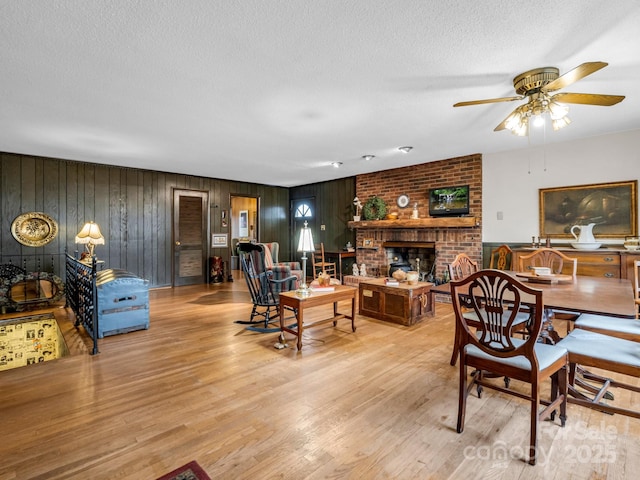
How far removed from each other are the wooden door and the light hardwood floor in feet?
12.7

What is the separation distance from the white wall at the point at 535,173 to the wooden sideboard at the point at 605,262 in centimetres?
54

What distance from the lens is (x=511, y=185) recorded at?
500 centimetres

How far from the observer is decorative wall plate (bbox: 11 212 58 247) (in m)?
5.18

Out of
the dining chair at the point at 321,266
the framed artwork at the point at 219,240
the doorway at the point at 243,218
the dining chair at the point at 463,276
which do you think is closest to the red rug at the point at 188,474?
the dining chair at the point at 463,276

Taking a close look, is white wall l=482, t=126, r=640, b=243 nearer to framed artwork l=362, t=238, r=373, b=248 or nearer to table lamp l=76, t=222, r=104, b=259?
framed artwork l=362, t=238, r=373, b=248

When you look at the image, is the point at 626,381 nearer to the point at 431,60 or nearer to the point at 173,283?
the point at 431,60

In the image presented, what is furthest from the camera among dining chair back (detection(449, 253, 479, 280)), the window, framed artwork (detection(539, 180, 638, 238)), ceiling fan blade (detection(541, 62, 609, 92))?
the window

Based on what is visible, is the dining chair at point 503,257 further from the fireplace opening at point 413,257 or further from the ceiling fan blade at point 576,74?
the ceiling fan blade at point 576,74

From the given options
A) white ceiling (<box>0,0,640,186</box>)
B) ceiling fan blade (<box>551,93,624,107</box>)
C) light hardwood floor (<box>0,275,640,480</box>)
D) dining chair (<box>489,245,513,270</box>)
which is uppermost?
white ceiling (<box>0,0,640,186</box>)

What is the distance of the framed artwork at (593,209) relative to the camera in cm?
406

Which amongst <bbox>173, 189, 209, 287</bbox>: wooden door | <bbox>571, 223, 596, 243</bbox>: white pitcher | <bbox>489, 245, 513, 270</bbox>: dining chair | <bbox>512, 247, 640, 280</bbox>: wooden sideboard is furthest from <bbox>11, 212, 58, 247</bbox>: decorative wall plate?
<bbox>571, 223, 596, 243</bbox>: white pitcher

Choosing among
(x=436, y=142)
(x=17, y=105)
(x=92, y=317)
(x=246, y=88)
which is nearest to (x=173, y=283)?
(x=92, y=317)

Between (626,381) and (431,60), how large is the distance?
2.89 meters

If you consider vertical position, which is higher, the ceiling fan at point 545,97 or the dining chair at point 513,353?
the ceiling fan at point 545,97
